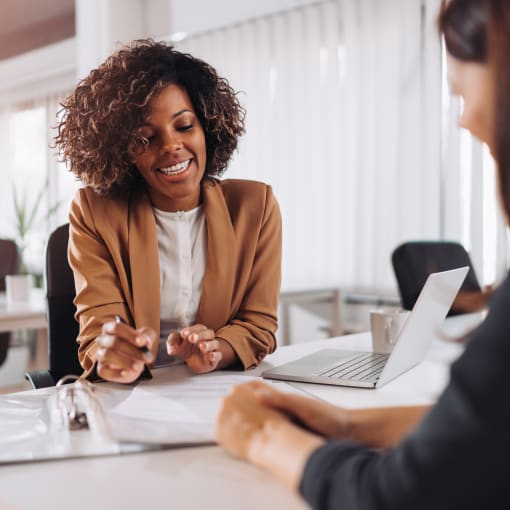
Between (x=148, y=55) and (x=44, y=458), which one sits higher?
(x=148, y=55)

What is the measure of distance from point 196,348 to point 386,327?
0.47 meters

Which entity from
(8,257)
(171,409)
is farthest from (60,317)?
(8,257)

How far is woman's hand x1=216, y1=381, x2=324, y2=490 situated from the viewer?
0.69m

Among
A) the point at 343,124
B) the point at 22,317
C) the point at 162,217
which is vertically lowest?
the point at 22,317

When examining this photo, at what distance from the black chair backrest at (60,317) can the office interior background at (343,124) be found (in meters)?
2.13

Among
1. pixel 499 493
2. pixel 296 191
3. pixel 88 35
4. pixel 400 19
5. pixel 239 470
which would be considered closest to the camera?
pixel 499 493

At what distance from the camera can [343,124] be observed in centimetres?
392

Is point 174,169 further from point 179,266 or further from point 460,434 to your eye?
point 460,434

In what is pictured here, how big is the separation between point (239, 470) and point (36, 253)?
6.16m

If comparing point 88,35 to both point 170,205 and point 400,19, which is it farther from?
point 170,205

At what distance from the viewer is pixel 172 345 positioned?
1.25 meters

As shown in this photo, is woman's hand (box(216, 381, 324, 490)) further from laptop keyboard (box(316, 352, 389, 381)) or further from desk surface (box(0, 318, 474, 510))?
laptop keyboard (box(316, 352, 389, 381))

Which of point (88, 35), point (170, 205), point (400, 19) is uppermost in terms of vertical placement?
point (88, 35)

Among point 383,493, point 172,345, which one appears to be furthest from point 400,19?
point 383,493
